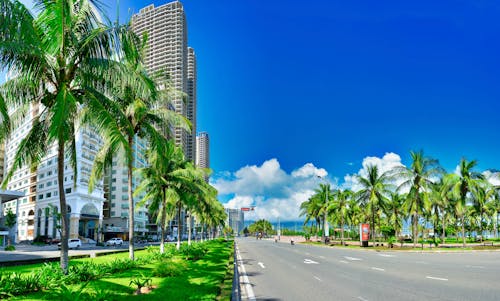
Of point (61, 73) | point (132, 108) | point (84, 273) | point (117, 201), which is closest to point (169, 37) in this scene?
point (117, 201)

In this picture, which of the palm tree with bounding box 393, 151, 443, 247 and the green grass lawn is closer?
the green grass lawn

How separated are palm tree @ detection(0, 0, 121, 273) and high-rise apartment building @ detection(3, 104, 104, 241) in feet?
231

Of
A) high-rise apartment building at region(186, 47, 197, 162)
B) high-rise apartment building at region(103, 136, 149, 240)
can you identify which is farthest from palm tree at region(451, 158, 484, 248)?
high-rise apartment building at region(186, 47, 197, 162)

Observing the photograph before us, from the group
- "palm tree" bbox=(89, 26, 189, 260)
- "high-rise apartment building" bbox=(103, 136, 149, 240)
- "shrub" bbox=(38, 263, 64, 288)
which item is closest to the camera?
"shrub" bbox=(38, 263, 64, 288)

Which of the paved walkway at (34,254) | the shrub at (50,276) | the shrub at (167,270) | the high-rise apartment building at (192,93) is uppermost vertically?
the high-rise apartment building at (192,93)

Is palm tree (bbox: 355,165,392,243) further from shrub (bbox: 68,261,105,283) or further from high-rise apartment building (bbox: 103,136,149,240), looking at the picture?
high-rise apartment building (bbox: 103,136,149,240)

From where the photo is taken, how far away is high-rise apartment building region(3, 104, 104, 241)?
83.2m

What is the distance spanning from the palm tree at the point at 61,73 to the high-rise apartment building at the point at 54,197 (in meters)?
70.5

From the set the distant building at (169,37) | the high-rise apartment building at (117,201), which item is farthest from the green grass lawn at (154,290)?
the distant building at (169,37)

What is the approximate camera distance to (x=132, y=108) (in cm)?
2053

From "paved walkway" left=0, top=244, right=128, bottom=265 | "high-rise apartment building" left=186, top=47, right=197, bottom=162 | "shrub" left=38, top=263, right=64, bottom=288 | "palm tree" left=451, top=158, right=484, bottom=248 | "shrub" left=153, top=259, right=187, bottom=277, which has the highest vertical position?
"high-rise apartment building" left=186, top=47, right=197, bottom=162

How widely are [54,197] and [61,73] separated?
8249 centimetres

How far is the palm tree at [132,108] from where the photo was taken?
1366 centimetres

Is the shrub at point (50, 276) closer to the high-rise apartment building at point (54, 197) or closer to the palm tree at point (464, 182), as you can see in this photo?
the palm tree at point (464, 182)
